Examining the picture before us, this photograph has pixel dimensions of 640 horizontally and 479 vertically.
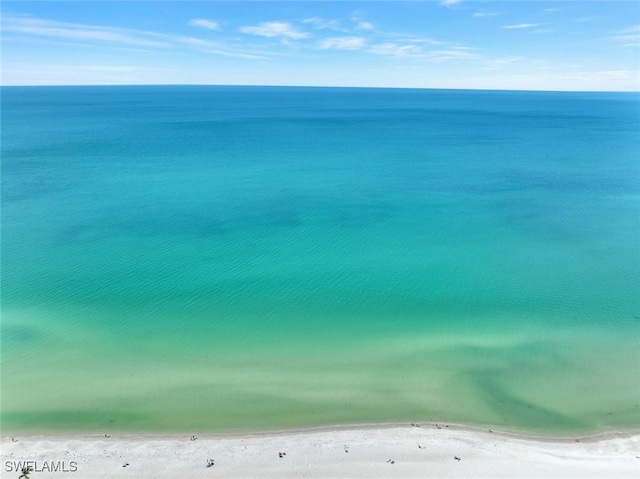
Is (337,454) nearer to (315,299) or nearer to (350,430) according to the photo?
(350,430)

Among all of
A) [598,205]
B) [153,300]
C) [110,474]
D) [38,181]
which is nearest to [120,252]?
[153,300]

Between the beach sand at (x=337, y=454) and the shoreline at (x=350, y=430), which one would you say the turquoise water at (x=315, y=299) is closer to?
the shoreline at (x=350, y=430)

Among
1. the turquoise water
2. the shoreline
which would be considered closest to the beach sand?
the shoreline

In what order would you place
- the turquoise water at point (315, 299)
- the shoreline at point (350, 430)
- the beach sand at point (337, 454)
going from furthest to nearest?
the turquoise water at point (315, 299) → the shoreline at point (350, 430) → the beach sand at point (337, 454)

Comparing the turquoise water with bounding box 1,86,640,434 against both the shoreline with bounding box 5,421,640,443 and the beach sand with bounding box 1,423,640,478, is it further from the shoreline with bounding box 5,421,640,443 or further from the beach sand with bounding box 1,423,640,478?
the beach sand with bounding box 1,423,640,478

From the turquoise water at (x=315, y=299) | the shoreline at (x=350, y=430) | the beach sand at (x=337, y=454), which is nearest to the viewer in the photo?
the beach sand at (x=337, y=454)

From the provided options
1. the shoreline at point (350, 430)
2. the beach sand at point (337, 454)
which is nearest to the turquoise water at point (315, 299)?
the shoreline at point (350, 430)

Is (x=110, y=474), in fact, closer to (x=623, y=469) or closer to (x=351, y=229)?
(x=623, y=469)

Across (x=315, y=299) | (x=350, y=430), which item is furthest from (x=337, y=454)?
(x=315, y=299)
